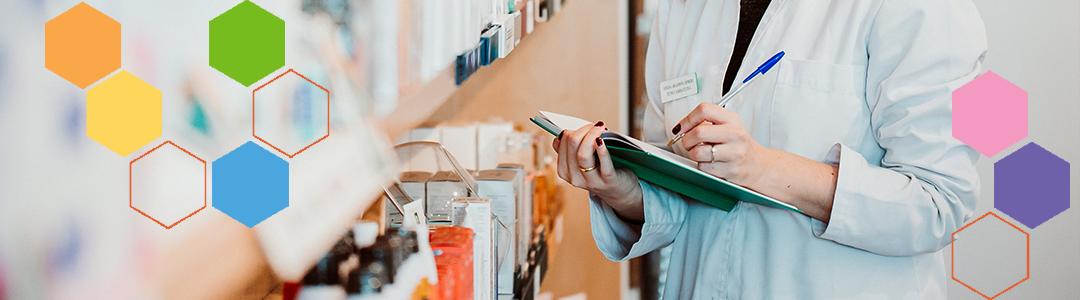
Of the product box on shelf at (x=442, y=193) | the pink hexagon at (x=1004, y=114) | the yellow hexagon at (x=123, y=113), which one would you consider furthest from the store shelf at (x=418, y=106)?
the pink hexagon at (x=1004, y=114)

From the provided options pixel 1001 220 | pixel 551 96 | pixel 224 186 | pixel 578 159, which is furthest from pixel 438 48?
pixel 1001 220

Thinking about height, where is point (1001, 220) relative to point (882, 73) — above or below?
below

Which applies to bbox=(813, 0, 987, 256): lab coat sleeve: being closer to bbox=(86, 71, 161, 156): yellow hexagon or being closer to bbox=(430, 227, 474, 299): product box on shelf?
bbox=(430, 227, 474, 299): product box on shelf

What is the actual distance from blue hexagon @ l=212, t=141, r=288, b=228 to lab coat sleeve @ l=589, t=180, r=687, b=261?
0.66 m

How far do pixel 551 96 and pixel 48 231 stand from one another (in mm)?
2419

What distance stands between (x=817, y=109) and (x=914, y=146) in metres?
0.15

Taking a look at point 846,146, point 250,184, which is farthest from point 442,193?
point 846,146

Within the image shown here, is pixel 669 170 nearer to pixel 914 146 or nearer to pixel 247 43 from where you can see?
pixel 914 146

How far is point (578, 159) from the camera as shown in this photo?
3.20 ft

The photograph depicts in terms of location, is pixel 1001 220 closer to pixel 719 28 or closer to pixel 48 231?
pixel 719 28

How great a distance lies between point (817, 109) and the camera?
101cm

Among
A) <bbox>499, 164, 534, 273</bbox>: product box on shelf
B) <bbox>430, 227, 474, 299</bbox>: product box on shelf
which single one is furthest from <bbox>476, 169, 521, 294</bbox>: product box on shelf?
<bbox>430, 227, 474, 299</bbox>: product box on shelf

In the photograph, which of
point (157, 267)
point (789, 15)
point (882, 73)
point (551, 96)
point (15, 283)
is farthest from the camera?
point (551, 96)

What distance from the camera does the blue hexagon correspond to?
0.60 metres
